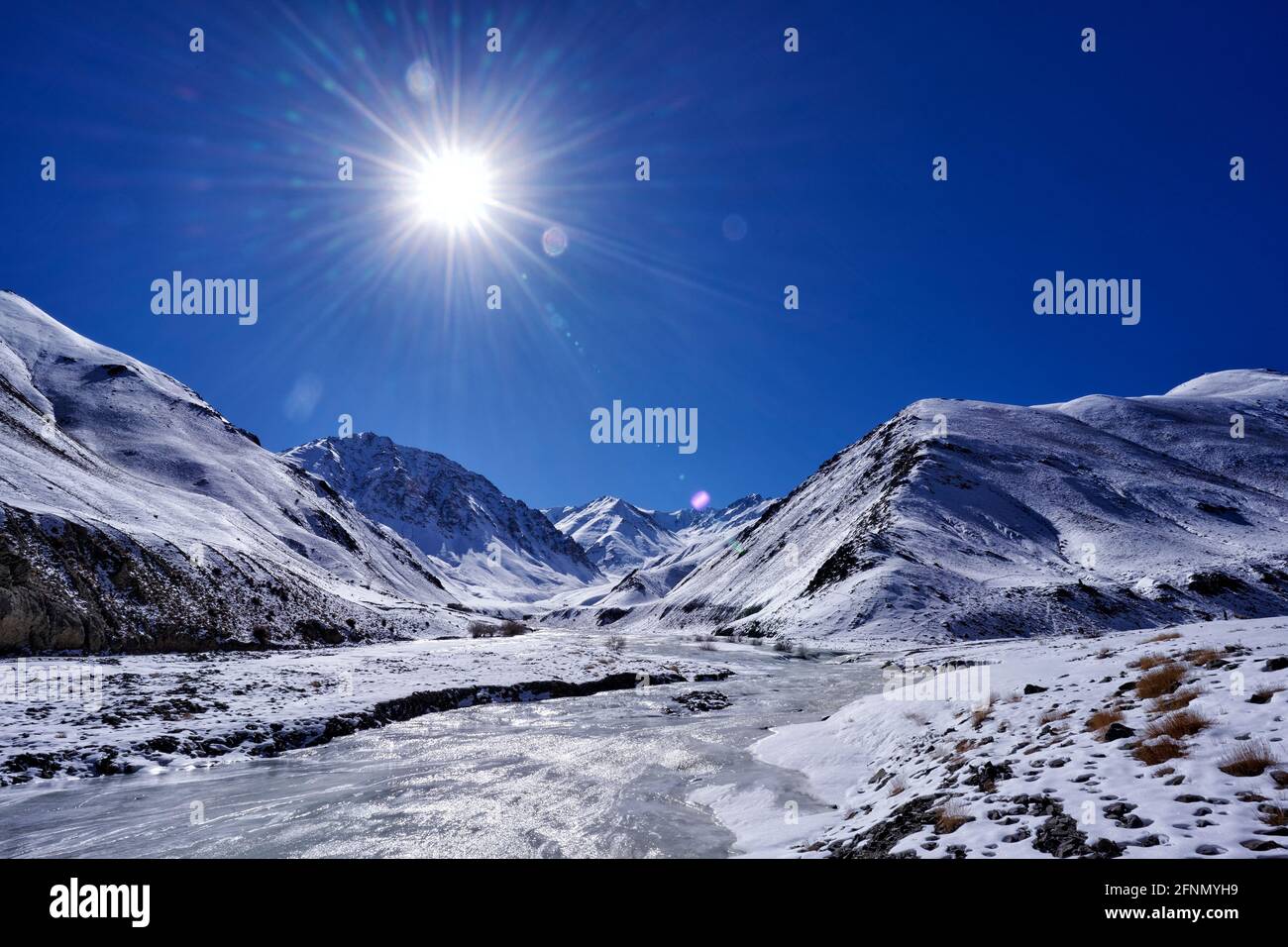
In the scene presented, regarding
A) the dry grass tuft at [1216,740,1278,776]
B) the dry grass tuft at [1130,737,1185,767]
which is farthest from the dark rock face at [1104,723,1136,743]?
the dry grass tuft at [1216,740,1278,776]

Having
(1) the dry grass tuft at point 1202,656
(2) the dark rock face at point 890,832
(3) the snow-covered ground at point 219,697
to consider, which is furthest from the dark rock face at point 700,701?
(1) the dry grass tuft at point 1202,656

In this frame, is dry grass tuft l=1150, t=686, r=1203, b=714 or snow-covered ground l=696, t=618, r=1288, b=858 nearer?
snow-covered ground l=696, t=618, r=1288, b=858

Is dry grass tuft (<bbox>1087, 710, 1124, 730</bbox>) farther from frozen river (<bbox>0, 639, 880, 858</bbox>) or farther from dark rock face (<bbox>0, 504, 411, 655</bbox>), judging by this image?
dark rock face (<bbox>0, 504, 411, 655</bbox>)

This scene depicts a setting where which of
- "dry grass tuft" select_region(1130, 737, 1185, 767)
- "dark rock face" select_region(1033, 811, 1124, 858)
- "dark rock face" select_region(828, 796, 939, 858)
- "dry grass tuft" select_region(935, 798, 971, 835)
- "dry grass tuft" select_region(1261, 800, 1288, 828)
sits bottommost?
"dark rock face" select_region(828, 796, 939, 858)

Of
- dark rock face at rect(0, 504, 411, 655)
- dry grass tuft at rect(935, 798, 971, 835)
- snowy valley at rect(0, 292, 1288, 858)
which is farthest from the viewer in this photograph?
dark rock face at rect(0, 504, 411, 655)

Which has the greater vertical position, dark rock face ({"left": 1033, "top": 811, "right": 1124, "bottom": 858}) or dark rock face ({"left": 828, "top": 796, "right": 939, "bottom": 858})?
dark rock face ({"left": 1033, "top": 811, "right": 1124, "bottom": 858})

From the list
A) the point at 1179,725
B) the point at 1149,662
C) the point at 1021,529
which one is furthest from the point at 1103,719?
the point at 1021,529
